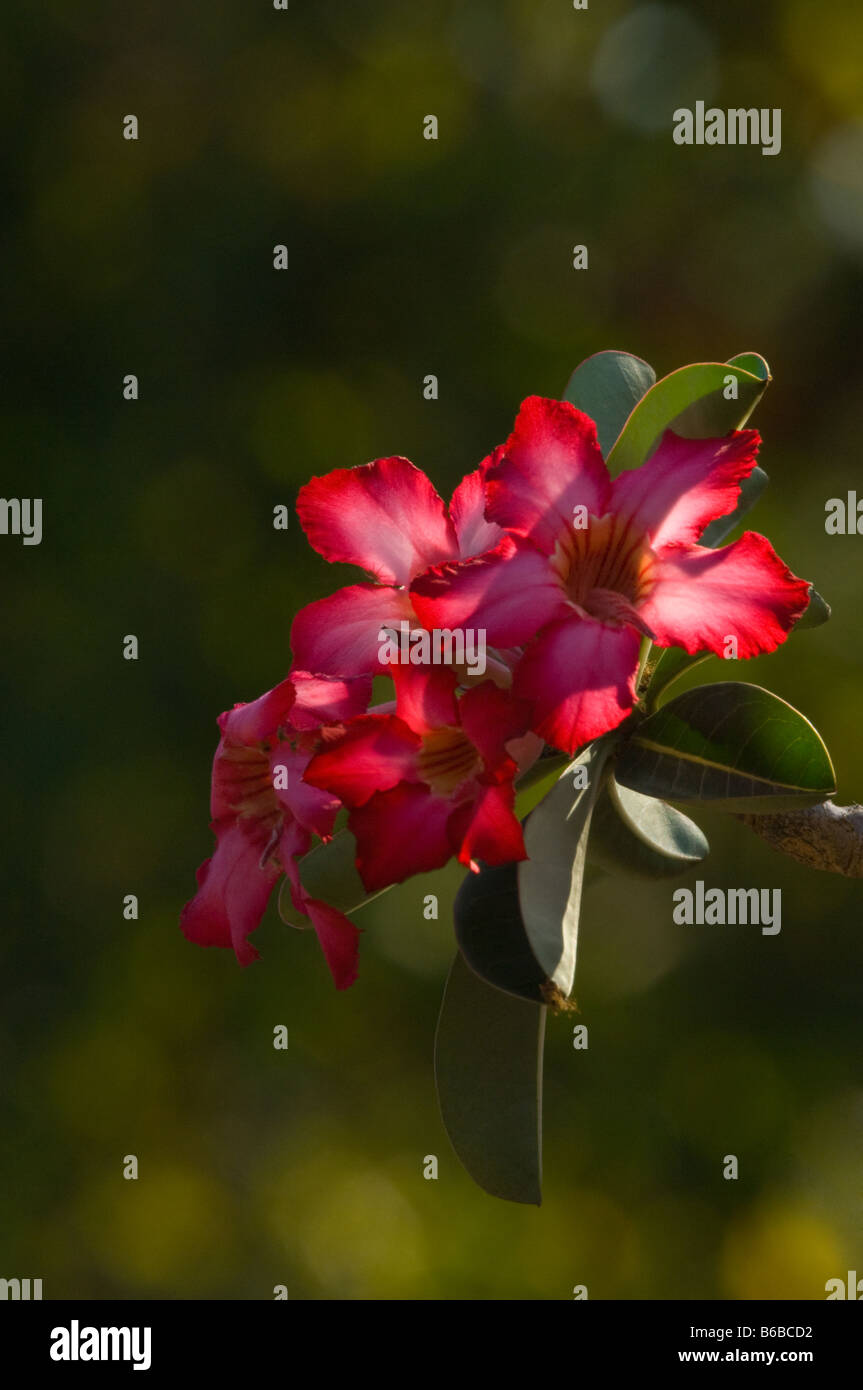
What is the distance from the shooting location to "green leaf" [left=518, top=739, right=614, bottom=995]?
0.72 meters

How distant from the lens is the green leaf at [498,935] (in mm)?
732

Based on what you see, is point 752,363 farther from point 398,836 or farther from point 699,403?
point 398,836

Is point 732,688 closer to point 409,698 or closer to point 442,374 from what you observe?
point 409,698

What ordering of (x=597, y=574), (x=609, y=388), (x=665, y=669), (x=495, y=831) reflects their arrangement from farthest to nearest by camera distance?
(x=609, y=388) < (x=665, y=669) < (x=597, y=574) < (x=495, y=831)

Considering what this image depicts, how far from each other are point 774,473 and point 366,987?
5.44 ft

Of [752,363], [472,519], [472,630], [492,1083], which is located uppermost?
[752,363]

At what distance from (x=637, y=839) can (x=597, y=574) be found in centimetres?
17

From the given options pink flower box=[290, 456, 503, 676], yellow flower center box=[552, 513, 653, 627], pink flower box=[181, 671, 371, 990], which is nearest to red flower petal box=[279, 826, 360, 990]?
pink flower box=[181, 671, 371, 990]

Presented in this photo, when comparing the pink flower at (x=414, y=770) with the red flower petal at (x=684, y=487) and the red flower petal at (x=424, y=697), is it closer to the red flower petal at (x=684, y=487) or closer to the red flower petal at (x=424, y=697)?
the red flower petal at (x=424, y=697)

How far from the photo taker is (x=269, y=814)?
877 mm

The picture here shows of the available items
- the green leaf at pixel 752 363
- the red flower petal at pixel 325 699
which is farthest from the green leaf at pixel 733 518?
the red flower petal at pixel 325 699

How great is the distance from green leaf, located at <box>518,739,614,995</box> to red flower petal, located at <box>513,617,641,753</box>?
0.08 m

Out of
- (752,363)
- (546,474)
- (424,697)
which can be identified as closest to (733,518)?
(752,363)

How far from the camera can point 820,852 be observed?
38.6 inches
